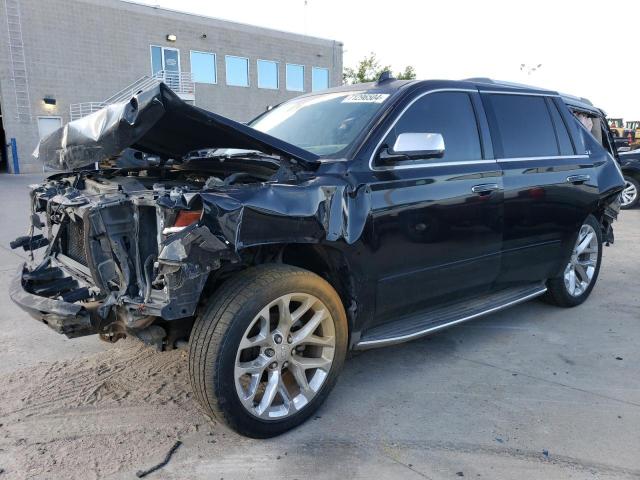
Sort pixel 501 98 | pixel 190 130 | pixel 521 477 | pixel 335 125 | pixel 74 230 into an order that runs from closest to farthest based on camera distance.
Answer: pixel 521 477 < pixel 190 130 < pixel 74 230 < pixel 335 125 < pixel 501 98

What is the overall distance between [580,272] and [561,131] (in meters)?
1.40

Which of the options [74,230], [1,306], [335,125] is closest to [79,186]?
[74,230]

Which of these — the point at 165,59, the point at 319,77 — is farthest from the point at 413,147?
the point at 319,77

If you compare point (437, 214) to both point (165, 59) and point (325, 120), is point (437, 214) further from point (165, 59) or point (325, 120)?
point (165, 59)

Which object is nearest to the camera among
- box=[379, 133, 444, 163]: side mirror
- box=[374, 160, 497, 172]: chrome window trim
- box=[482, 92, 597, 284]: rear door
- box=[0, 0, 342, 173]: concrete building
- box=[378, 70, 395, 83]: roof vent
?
Answer: box=[379, 133, 444, 163]: side mirror

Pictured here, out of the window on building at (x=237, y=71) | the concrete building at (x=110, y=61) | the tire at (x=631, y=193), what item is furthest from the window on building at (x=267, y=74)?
the tire at (x=631, y=193)

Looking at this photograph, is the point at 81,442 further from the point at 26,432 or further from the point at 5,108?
the point at 5,108

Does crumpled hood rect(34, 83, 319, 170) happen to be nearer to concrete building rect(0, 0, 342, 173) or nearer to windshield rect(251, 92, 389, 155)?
windshield rect(251, 92, 389, 155)

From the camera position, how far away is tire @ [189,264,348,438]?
2594 mm

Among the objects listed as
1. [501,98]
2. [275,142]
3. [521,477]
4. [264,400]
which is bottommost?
[521,477]

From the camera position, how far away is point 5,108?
22000 millimetres

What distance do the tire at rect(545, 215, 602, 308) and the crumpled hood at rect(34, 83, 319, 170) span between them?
298cm

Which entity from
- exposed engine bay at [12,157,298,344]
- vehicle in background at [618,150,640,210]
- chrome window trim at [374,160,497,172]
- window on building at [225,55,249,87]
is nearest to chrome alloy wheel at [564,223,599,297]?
chrome window trim at [374,160,497,172]

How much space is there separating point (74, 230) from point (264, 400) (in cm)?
160
